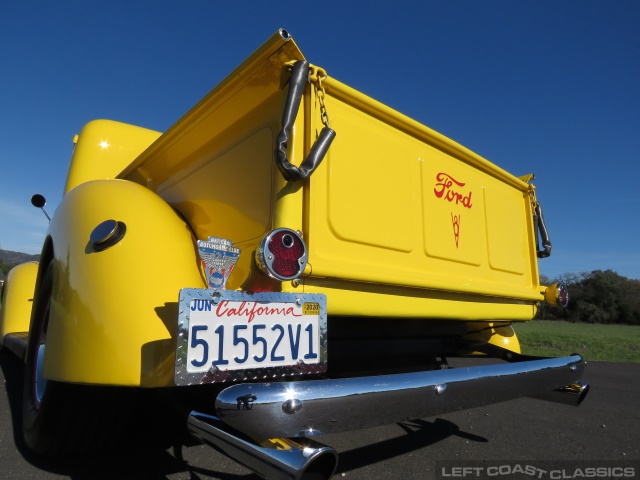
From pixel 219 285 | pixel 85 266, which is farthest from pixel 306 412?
pixel 85 266

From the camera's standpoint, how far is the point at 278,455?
1.12 metres

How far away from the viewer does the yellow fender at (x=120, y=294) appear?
1405 mm

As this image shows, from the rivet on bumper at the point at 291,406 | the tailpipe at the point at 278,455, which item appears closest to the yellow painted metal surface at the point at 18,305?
the tailpipe at the point at 278,455

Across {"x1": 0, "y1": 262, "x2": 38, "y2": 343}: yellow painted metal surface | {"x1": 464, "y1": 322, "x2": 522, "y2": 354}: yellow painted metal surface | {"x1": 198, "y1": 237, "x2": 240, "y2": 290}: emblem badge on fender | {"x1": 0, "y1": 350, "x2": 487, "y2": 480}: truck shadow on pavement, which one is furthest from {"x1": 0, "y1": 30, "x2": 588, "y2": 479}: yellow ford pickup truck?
{"x1": 0, "y1": 262, "x2": 38, "y2": 343}: yellow painted metal surface

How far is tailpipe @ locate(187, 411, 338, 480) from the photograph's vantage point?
1.08 m

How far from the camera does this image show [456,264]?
8.05 ft

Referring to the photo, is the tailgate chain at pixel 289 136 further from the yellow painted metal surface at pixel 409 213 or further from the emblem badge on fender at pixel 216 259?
the emblem badge on fender at pixel 216 259

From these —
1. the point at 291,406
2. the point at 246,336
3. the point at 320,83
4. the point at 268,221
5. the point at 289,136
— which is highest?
the point at 320,83

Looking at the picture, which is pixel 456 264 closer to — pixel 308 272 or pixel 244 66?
pixel 308 272

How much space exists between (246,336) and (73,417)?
1149 mm

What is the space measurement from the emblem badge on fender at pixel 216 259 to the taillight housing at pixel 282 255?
0.10 metres

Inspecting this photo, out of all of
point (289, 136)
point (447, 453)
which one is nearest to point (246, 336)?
point (289, 136)

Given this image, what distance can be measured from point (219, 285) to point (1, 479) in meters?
1.52

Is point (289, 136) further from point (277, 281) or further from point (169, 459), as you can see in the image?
point (169, 459)
